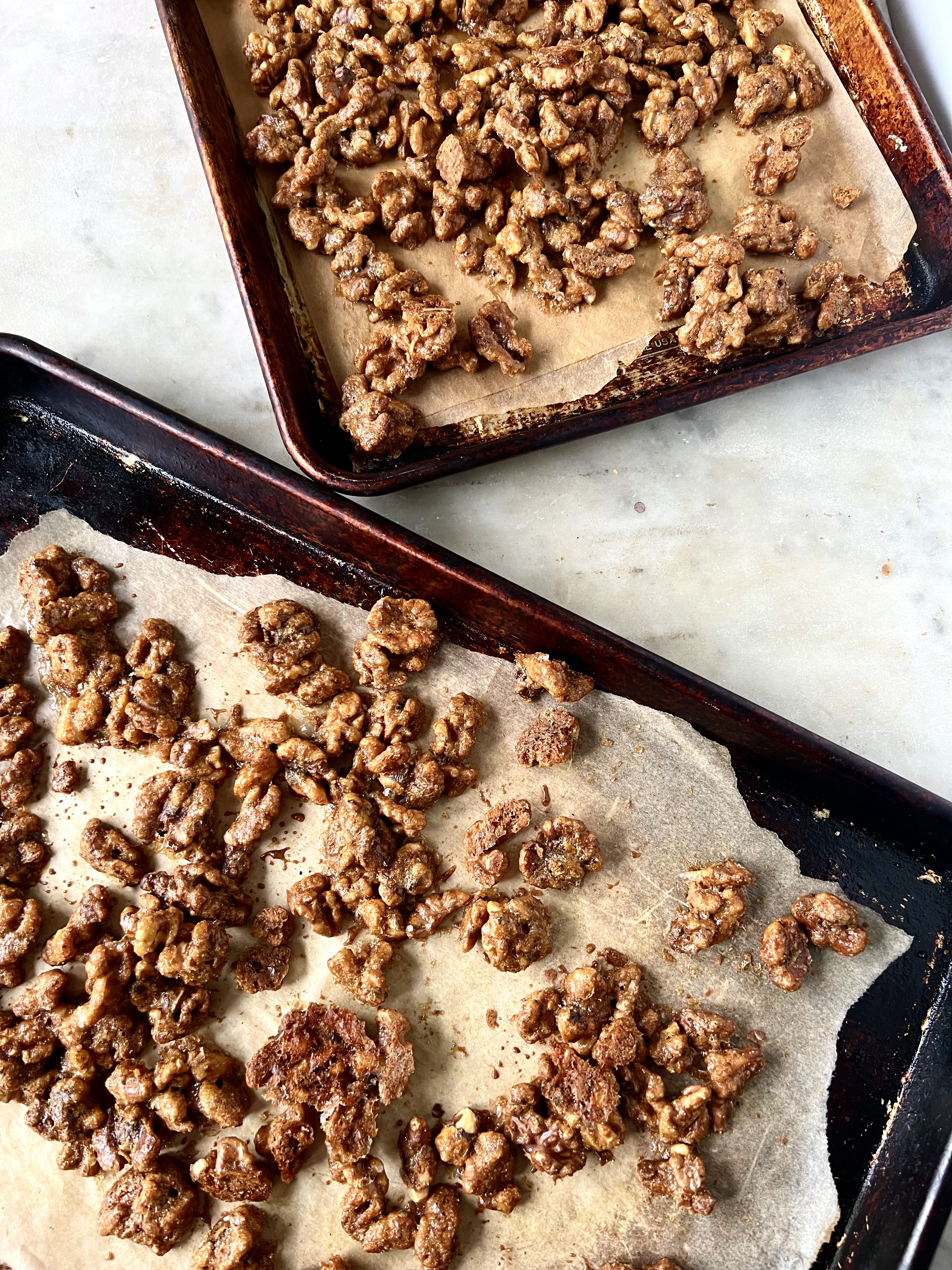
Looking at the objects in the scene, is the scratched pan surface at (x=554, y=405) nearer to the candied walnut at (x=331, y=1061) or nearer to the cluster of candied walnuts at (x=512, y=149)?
the cluster of candied walnuts at (x=512, y=149)

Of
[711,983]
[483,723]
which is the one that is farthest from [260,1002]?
[711,983]

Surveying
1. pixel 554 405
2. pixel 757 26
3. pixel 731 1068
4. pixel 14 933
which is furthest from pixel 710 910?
pixel 757 26

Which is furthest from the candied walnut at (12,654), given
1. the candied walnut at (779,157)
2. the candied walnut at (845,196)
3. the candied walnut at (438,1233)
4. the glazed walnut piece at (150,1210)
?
the candied walnut at (845,196)

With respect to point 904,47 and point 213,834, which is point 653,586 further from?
point 904,47

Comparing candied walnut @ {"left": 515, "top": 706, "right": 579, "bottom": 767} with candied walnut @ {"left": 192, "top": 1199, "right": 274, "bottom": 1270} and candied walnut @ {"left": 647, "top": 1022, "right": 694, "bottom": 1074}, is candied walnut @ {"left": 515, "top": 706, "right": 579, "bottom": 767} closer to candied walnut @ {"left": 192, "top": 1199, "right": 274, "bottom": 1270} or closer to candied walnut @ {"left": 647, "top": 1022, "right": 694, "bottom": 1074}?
candied walnut @ {"left": 647, "top": 1022, "right": 694, "bottom": 1074}

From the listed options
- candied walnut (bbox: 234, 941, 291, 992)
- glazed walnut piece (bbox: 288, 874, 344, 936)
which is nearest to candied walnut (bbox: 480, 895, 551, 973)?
glazed walnut piece (bbox: 288, 874, 344, 936)
